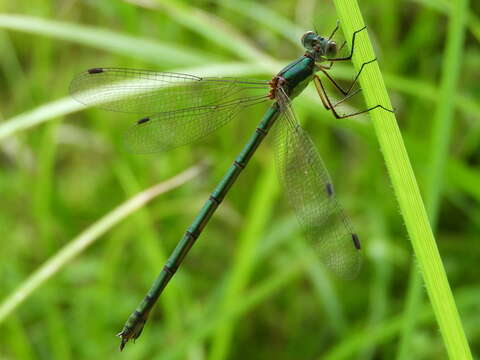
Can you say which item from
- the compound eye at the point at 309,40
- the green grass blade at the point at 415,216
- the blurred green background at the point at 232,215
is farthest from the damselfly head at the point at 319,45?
the green grass blade at the point at 415,216

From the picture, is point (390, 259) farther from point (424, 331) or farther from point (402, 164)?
point (402, 164)

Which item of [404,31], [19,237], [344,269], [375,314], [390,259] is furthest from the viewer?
[404,31]

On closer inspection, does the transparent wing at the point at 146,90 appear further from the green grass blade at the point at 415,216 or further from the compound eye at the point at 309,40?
the green grass blade at the point at 415,216

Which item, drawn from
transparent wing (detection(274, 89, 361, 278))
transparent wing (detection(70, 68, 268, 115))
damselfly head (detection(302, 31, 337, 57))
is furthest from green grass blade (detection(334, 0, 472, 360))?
transparent wing (detection(70, 68, 268, 115))

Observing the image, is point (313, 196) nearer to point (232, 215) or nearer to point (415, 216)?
point (415, 216)

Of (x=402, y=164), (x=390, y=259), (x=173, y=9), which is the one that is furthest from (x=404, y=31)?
(x=402, y=164)
